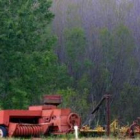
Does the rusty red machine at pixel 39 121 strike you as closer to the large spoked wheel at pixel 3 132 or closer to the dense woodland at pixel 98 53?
the large spoked wheel at pixel 3 132

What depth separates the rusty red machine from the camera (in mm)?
12594

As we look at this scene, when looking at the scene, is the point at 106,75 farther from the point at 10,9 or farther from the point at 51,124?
the point at 51,124

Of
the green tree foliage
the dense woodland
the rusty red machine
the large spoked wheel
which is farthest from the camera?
the dense woodland

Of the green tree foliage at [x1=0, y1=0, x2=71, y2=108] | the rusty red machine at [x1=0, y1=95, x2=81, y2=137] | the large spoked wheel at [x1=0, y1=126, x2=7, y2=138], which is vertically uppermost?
the green tree foliage at [x1=0, y1=0, x2=71, y2=108]

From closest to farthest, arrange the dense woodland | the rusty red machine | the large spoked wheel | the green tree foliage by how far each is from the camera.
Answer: the large spoked wheel
the rusty red machine
the green tree foliage
the dense woodland

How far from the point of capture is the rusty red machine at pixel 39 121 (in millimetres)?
12594

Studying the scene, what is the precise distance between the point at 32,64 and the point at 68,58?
17.7 meters

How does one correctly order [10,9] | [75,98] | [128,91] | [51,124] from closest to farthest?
[51,124], [10,9], [75,98], [128,91]

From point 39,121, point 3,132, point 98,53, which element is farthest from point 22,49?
point 98,53

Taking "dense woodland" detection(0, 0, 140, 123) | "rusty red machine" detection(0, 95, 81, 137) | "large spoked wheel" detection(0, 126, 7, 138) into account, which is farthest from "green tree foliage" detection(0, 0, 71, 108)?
"large spoked wheel" detection(0, 126, 7, 138)

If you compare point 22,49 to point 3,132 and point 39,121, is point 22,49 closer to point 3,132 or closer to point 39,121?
point 39,121

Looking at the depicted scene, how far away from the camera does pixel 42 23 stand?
102 feet

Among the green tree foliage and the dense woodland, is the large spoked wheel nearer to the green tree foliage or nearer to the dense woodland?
the green tree foliage

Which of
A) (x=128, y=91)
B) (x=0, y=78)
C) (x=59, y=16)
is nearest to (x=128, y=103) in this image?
(x=128, y=91)
